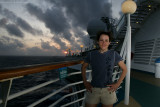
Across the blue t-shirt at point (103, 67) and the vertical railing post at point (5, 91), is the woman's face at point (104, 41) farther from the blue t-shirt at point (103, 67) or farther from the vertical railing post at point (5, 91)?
the vertical railing post at point (5, 91)

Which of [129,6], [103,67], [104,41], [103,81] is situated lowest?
[103,81]

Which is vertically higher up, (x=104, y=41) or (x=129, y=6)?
(x=129, y=6)

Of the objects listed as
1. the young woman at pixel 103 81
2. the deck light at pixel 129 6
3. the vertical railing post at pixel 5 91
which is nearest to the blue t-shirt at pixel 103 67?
the young woman at pixel 103 81

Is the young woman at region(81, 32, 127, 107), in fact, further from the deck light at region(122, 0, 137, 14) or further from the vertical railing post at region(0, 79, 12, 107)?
the deck light at region(122, 0, 137, 14)

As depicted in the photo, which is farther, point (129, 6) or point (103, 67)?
point (129, 6)

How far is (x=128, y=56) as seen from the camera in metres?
2.44

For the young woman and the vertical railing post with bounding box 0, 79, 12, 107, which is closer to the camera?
the vertical railing post with bounding box 0, 79, 12, 107

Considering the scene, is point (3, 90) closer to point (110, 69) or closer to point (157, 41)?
point (110, 69)

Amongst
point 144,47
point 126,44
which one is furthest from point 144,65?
point 126,44

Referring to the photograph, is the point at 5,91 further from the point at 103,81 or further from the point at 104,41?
the point at 104,41

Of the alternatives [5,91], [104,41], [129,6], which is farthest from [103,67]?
[129,6]

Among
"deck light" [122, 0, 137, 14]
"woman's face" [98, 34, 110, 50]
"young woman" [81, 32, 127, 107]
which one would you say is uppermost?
"deck light" [122, 0, 137, 14]

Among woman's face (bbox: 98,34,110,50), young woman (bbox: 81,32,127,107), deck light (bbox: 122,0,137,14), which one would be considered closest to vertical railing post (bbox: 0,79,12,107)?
young woman (bbox: 81,32,127,107)

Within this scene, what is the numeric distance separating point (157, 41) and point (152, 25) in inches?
50.9
